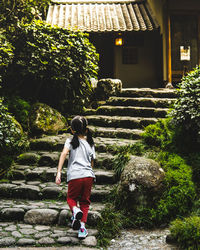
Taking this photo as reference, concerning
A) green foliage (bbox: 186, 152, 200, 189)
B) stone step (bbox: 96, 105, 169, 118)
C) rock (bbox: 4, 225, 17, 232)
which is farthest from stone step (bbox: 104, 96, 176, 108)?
rock (bbox: 4, 225, 17, 232)

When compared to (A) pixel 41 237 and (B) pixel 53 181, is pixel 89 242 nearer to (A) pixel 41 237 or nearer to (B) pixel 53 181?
(A) pixel 41 237

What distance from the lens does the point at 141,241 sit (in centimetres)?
417

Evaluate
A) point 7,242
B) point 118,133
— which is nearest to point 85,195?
point 7,242

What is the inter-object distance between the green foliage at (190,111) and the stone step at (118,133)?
1.20 metres

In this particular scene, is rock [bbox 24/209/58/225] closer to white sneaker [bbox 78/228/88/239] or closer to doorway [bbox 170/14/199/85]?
white sneaker [bbox 78/228/88/239]

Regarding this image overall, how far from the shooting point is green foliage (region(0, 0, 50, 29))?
8422mm

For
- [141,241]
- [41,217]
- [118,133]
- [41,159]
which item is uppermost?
[118,133]

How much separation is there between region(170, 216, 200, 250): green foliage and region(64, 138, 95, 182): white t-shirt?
138 centimetres

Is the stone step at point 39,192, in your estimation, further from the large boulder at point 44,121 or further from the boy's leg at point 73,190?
the large boulder at point 44,121

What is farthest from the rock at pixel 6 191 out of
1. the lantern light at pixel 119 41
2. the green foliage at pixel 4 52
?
the lantern light at pixel 119 41

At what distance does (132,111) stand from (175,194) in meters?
4.19

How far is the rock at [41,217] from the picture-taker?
453 centimetres

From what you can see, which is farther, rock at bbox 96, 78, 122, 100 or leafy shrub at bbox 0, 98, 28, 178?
rock at bbox 96, 78, 122, 100

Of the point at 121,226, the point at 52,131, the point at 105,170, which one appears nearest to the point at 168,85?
the point at 52,131
